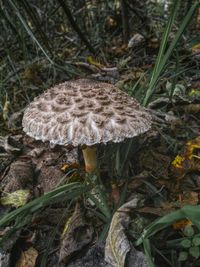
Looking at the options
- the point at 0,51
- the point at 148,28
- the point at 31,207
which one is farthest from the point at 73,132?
the point at 148,28

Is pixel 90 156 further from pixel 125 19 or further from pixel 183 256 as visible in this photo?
pixel 125 19

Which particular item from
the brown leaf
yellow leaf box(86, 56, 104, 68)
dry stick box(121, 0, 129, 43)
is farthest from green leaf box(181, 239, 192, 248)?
dry stick box(121, 0, 129, 43)

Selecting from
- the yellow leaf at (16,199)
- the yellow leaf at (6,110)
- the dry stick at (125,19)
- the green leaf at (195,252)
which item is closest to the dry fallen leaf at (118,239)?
the green leaf at (195,252)

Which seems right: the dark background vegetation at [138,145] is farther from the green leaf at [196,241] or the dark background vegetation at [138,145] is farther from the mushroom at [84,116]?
the mushroom at [84,116]

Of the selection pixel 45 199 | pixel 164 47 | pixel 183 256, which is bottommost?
pixel 183 256

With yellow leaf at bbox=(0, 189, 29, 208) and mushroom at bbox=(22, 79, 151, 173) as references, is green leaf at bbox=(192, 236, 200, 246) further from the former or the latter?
yellow leaf at bbox=(0, 189, 29, 208)

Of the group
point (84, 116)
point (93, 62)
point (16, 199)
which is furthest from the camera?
point (93, 62)

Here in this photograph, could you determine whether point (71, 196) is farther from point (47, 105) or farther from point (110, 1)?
point (110, 1)

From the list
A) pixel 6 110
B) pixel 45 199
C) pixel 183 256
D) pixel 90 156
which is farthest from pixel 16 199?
pixel 6 110
